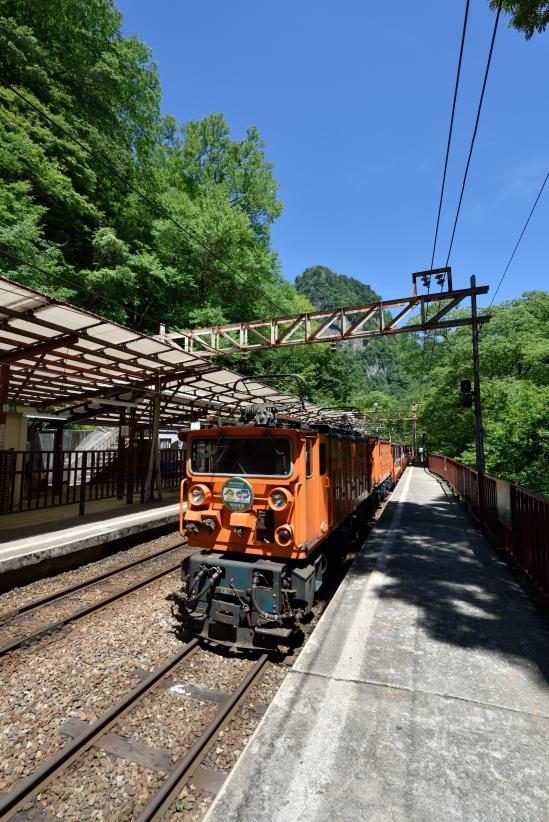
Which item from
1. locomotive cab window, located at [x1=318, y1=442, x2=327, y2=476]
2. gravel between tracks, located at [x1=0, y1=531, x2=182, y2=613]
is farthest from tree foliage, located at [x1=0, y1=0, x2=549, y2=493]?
locomotive cab window, located at [x1=318, y1=442, x2=327, y2=476]

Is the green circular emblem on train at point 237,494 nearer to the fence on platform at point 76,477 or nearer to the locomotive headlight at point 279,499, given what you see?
the locomotive headlight at point 279,499

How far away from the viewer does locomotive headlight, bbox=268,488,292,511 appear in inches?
189

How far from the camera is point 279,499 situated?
4.84 metres

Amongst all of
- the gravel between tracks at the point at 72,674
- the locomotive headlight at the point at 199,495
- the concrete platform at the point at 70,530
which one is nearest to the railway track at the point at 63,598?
the gravel between tracks at the point at 72,674

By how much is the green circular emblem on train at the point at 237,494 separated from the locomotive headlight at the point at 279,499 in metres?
0.31

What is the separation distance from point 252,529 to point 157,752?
2273 millimetres

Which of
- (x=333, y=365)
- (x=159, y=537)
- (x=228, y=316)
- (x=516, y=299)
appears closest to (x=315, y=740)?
(x=159, y=537)

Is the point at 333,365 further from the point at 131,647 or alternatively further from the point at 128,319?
the point at 131,647

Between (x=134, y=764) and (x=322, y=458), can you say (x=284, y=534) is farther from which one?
(x=134, y=764)

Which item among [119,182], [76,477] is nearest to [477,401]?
[76,477]

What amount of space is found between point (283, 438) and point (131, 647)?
130 inches

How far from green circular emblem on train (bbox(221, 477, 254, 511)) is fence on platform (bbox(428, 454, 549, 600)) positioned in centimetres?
411

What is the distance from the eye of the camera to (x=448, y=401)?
2489 centimetres

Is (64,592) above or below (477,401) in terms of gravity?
below
